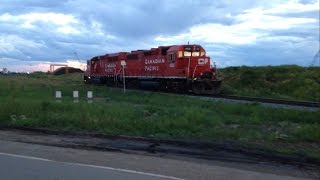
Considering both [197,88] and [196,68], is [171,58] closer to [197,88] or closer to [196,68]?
[196,68]

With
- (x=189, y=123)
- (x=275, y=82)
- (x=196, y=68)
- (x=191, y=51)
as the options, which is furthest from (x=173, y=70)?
(x=189, y=123)

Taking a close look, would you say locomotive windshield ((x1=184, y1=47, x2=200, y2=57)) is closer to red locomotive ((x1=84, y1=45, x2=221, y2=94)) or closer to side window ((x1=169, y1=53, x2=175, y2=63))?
red locomotive ((x1=84, y1=45, x2=221, y2=94))

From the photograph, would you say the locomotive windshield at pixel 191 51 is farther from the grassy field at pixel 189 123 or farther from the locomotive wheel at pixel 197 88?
the grassy field at pixel 189 123

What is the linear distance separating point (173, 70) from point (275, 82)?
1189 cm

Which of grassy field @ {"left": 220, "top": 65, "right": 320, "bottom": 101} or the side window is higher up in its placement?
the side window

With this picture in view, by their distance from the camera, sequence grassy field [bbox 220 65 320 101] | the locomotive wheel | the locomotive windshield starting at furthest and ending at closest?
1. grassy field [bbox 220 65 320 101]
2. the locomotive windshield
3. the locomotive wheel

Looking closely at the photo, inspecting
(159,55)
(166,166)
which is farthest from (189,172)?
(159,55)

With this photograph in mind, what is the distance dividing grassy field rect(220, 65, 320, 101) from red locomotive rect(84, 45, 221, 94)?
3.98 m

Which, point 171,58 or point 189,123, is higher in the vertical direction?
point 171,58

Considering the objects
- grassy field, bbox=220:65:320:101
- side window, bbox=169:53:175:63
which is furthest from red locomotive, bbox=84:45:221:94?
grassy field, bbox=220:65:320:101

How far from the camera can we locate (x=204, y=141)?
14.6 metres

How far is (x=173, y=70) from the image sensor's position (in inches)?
1622

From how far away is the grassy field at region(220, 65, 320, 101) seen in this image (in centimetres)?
4212

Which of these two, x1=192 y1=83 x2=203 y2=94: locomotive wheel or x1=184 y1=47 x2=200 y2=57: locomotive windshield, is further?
x1=184 y1=47 x2=200 y2=57: locomotive windshield
